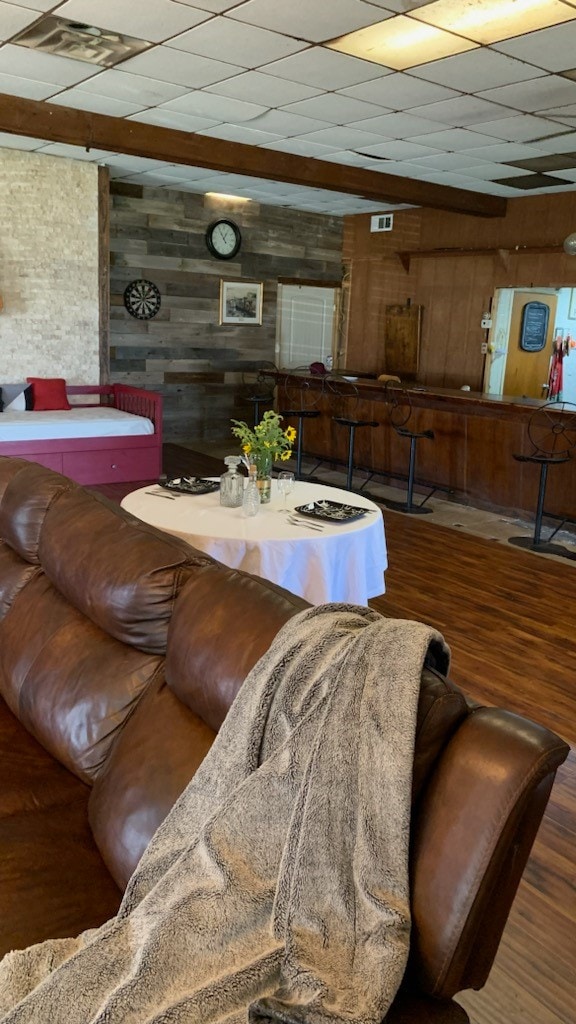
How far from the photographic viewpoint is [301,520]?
11.2ft

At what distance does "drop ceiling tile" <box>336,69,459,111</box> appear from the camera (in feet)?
15.4

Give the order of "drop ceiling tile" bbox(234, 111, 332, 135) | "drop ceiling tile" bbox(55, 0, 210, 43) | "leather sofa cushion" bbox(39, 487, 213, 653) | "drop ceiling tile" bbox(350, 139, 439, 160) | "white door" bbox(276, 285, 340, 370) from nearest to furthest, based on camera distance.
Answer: "leather sofa cushion" bbox(39, 487, 213, 653)
"drop ceiling tile" bbox(55, 0, 210, 43)
"drop ceiling tile" bbox(234, 111, 332, 135)
"drop ceiling tile" bbox(350, 139, 439, 160)
"white door" bbox(276, 285, 340, 370)

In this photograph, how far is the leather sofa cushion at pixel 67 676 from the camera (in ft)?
6.21

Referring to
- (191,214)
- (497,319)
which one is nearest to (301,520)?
(497,319)

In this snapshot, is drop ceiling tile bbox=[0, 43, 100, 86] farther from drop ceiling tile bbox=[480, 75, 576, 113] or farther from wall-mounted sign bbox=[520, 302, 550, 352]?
wall-mounted sign bbox=[520, 302, 550, 352]

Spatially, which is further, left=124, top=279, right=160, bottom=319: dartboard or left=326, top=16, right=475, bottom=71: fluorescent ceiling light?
left=124, top=279, right=160, bottom=319: dartboard

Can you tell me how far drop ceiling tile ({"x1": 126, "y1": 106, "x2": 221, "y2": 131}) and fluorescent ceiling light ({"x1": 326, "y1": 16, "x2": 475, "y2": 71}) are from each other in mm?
1896

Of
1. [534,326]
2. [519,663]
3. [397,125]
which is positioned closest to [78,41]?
[397,125]

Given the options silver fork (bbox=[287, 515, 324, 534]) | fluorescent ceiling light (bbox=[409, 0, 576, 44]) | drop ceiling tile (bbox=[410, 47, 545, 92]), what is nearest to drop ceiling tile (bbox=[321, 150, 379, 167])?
drop ceiling tile (bbox=[410, 47, 545, 92])

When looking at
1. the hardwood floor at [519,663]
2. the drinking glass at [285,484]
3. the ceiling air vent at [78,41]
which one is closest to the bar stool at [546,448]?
the hardwood floor at [519,663]

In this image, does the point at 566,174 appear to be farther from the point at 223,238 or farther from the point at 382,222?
the point at 223,238

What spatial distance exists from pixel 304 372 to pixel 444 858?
8.37m

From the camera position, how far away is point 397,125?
569cm

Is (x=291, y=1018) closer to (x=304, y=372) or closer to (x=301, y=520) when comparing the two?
(x=301, y=520)
